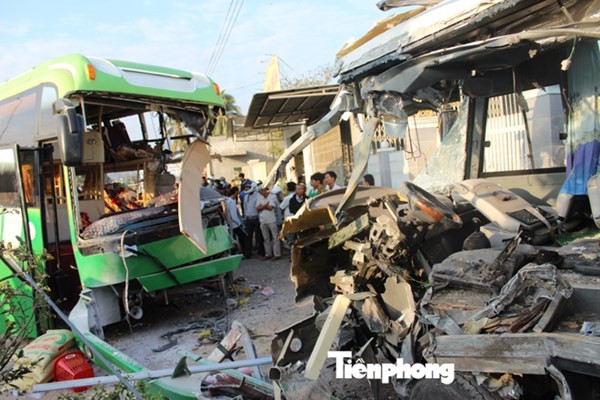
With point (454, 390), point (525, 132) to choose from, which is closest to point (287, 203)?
point (525, 132)

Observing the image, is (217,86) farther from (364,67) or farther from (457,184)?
(457,184)

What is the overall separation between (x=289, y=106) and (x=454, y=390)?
10699 mm

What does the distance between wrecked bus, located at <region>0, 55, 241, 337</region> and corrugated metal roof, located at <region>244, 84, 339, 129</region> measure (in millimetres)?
4769

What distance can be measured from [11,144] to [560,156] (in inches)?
230

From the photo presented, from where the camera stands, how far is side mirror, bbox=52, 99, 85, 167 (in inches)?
183

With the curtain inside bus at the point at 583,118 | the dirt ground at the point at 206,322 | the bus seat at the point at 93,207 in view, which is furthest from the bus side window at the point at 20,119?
the curtain inside bus at the point at 583,118

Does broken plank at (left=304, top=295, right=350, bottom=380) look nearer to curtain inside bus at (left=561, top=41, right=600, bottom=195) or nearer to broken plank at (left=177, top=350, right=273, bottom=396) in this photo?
broken plank at (left=177, top=350, right=273, bottom=396)

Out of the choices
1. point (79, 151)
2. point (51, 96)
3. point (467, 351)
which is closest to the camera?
point (467, 351)

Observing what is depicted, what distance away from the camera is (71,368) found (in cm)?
442

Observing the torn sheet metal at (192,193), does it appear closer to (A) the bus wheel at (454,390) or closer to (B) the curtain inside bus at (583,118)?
(A) the bus wheel at (454,390)

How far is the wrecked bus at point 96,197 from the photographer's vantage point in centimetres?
528

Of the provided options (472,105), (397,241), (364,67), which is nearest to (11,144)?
A: (364,67)

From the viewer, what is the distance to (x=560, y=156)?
147 inches

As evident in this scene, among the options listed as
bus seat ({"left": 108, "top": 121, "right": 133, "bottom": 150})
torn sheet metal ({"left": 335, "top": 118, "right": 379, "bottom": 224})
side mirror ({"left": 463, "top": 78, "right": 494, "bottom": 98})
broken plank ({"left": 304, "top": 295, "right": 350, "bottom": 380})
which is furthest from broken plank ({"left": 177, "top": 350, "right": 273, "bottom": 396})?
bus seat ({"left": 108, "top": 121, "right": 133, "bottom": 150})
